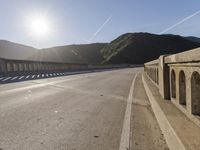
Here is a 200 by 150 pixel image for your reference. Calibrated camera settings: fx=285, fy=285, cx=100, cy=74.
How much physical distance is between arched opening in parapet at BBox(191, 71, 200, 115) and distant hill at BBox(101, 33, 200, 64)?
13530 centimetres

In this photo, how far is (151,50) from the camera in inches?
6245

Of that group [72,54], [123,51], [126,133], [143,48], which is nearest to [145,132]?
[126,133]

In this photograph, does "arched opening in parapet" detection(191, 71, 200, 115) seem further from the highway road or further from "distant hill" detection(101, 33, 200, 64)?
"distant hill" detection(101, 33, 200, 64)

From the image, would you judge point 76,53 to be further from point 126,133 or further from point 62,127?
point 126,133

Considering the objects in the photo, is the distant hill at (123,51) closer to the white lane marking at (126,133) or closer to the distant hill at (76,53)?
the distant hill at (76,53)

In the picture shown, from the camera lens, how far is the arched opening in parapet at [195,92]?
463 centimetres

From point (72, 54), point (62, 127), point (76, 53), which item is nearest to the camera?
point (62, 127)

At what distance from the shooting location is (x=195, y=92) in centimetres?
467

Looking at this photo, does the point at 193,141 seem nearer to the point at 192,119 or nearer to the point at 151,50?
the point at 192,119

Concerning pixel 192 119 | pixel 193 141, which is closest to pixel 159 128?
pixel 192 119

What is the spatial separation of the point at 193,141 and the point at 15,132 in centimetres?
337

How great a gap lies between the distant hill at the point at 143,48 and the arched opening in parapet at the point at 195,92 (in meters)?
135

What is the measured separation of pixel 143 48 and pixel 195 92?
518 feet

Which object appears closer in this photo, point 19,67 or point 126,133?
point 126,133
